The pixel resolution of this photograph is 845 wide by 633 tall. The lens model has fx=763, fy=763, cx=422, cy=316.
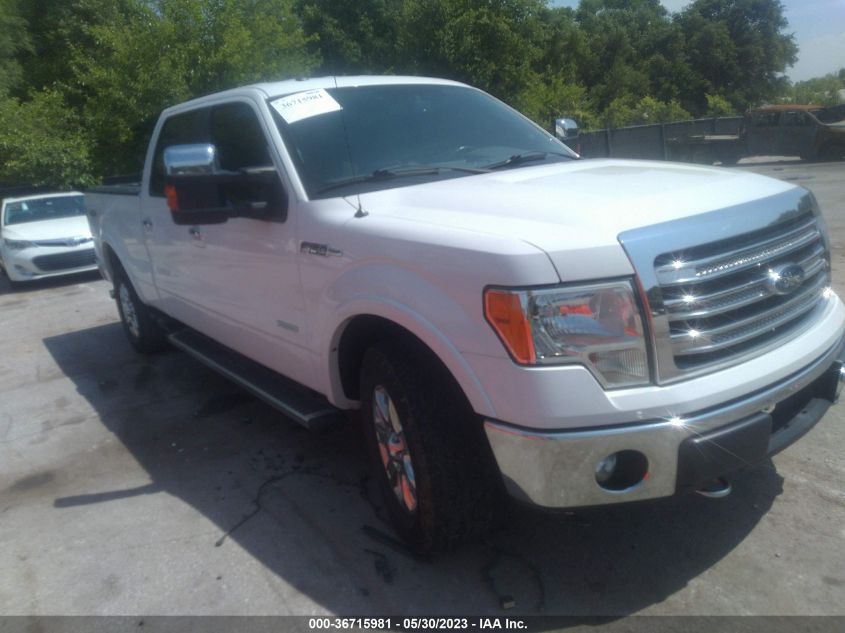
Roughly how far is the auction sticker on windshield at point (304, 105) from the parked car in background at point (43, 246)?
9032mm

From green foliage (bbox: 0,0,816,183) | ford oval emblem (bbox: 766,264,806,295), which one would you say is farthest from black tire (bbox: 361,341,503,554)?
green foliage (bbox: 0,0,816,183)

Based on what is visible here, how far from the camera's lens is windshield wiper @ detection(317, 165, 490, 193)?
3630 mm

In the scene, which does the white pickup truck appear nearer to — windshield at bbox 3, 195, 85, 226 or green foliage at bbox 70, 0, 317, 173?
windshield at bbox 3, 195, 85, 226

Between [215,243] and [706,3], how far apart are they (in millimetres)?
50518

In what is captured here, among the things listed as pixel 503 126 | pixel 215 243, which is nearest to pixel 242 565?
pixel 215 243

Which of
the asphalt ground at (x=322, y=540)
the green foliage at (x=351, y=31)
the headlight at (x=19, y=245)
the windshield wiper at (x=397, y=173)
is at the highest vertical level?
the green foliage at (x=351, y=31)

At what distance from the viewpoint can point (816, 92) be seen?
4312 centimetres

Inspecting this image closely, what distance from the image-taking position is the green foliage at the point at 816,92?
39.5m

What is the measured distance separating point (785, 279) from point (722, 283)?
392 millimetres

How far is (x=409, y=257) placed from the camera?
2.86m

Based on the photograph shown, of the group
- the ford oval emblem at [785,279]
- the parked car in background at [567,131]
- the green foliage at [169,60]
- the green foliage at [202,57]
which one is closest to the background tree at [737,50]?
the green foliage at [202,57]

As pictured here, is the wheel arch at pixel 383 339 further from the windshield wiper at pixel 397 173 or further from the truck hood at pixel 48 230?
the truck hood at pixel 48 230

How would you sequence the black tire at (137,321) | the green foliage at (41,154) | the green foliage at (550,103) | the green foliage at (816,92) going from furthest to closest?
the green foliage at (816,92) < the green foliage at (550,103) < the green foliage at (41,154) < the black tire at (137,321)

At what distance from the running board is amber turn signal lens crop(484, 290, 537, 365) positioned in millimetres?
1384
